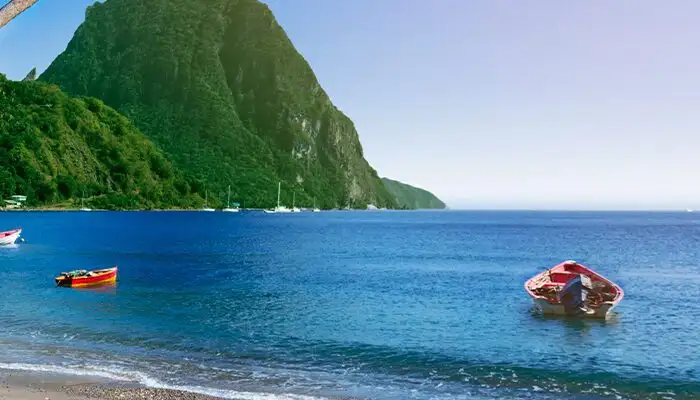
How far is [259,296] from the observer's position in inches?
2266

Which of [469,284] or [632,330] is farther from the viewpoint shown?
[469,284]

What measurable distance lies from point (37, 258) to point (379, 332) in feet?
227

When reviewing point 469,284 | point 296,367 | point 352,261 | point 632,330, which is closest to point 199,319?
point 296,367

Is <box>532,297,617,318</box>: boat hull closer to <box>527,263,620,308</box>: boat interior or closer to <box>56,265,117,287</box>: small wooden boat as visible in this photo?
<box>527,263,620,308</box>: boat interior

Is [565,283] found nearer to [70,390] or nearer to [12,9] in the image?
[70,390]

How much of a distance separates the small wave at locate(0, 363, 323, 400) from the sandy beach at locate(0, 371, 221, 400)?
33.5 inches

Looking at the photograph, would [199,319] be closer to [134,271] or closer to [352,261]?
[134,271]

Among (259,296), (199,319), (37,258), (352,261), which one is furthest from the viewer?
(352,261)

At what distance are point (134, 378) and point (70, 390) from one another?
3.17 meters

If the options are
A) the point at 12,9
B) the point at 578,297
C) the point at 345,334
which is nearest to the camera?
the point at 12,9

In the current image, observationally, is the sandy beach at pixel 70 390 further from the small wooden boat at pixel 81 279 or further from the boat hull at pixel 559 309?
the small wooden boat at pixel 81 279

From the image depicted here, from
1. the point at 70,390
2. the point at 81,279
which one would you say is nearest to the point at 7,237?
the point at 81,279

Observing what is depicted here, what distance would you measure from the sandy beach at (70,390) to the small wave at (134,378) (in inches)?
33.5

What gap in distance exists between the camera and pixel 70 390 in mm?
23953
